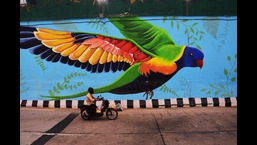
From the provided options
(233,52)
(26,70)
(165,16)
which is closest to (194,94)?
(233,52)

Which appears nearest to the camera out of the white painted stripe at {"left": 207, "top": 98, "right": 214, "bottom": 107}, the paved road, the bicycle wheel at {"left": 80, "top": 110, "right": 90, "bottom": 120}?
the paved road

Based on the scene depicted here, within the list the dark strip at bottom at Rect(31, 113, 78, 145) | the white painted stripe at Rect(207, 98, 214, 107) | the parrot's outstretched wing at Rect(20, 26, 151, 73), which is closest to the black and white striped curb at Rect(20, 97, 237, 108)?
the white painted stripe at Rect(207, 98, 214, 107)

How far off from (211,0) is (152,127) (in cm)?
634

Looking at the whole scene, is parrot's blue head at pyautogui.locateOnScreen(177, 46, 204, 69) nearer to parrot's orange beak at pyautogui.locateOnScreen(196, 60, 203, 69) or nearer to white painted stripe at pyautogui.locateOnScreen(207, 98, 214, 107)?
parrot's orange beak at pyautogui.locateOnScreen(196, 60, 203, 69)

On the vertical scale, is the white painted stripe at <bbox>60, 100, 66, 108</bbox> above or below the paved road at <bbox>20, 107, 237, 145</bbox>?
above

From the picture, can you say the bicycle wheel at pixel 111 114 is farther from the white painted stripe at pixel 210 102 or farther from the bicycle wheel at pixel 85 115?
the white painted stripe at pixel 210 102

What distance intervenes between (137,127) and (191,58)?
4.55 metres

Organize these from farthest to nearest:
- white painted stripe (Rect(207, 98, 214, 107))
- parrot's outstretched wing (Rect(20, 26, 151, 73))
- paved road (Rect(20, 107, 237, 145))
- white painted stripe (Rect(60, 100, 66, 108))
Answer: white painted stripe (Rect(60, 100, 66, 108))
parrot's outstretched wing (Rect(20, 26, 151, 73))
white painted stripe (Rect(207, 98, 214, 107))
paved road (Rect(20, 107, 237, 145))

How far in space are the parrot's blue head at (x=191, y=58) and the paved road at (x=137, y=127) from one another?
6.12 feet

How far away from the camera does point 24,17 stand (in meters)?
11.3

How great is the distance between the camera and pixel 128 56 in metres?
11.0

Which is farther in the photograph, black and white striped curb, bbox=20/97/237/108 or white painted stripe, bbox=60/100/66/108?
white painted stripe, bbox=60/100/66/108

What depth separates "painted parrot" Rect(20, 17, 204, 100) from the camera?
430 inches

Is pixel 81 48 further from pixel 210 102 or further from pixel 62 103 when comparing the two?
pixel 210 102
